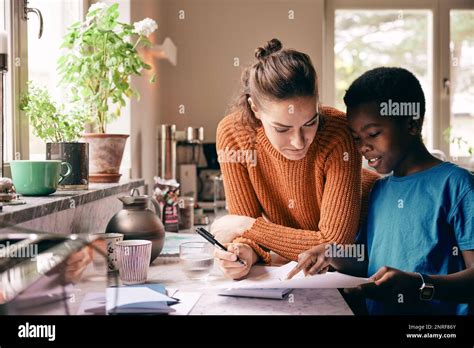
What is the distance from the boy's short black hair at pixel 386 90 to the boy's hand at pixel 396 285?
234 millimetres

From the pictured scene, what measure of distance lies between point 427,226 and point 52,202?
62 cm

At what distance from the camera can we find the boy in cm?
70

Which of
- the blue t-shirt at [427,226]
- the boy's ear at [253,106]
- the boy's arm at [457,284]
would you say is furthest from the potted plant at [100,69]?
the boy's arm at [457,284]

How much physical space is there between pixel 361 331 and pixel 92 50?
44.2 inches

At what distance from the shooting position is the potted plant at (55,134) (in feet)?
3.35

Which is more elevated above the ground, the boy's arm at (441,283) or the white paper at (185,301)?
the boy's arm at (441,283)

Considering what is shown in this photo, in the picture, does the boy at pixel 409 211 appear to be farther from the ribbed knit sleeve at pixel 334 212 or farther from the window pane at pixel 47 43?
the window pane at pixel 47 43

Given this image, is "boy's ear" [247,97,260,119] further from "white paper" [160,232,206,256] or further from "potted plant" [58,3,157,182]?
"potted plant" [58,3,157,182]

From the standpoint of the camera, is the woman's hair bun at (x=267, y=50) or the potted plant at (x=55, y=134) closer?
the woman's hair bun at (x=267, y=50)

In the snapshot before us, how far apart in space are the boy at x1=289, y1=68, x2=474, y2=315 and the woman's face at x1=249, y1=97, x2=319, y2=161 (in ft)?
0.21

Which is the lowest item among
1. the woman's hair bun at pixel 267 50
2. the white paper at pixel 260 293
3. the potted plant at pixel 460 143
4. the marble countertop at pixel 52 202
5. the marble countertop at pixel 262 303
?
the marble countertop at pixel 262 303

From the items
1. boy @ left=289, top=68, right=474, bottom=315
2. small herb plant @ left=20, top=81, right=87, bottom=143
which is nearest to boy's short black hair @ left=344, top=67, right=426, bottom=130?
boy @ left=289, top=68, right=474, bottom=315

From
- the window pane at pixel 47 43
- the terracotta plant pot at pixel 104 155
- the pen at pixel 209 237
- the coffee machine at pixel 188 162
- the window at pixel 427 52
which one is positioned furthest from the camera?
the coffee machine at pixel 188 162

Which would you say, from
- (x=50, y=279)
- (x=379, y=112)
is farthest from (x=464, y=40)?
(x=50, y=279)
